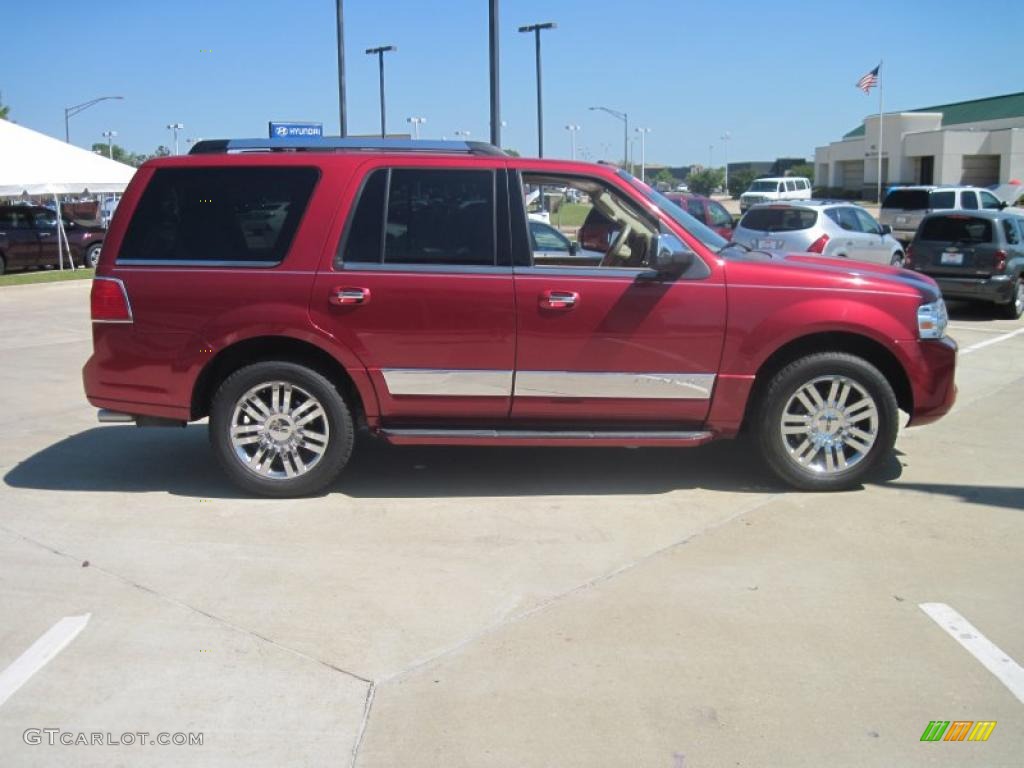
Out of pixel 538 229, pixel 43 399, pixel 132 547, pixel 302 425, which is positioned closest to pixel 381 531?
pixel 302 425

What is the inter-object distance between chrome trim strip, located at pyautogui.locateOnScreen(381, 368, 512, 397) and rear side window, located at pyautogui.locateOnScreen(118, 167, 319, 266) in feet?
3.60

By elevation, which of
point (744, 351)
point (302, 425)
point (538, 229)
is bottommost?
point (302, 425)

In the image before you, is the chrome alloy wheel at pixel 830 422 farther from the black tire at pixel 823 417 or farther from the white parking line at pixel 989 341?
the white parking line at pixel 989 341

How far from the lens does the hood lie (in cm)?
604

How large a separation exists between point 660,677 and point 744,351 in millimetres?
2562

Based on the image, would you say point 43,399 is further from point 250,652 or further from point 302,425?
point 250,652

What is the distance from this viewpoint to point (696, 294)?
5930 mm

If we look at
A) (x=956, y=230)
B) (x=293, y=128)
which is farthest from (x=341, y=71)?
(x=956, y=230)

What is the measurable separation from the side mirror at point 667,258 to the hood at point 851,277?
61 centimetres

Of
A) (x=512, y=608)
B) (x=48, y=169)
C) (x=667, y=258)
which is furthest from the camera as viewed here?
(x=48, y=169)

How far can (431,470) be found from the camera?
684 cm

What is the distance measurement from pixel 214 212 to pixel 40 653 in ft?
9.42

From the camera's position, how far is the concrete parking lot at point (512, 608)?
356cm

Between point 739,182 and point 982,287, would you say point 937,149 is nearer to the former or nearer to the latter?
point 739,182
